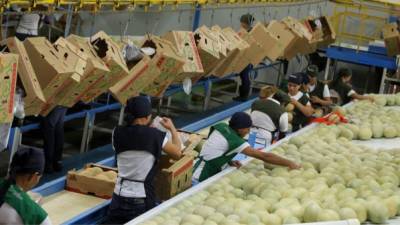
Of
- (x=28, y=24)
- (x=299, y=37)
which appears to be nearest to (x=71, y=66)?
(x=28, y=24)

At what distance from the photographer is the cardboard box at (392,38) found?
12.8 m

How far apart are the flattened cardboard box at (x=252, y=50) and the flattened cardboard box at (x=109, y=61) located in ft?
10.9

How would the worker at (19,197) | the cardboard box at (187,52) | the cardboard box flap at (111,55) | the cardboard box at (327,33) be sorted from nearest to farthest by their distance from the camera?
the worker at (19,197) < the cardboard box flap at (111,55) < the cardboard box at (187,52) < the cardboard box at (327,33)

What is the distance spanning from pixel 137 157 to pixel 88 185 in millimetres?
1446

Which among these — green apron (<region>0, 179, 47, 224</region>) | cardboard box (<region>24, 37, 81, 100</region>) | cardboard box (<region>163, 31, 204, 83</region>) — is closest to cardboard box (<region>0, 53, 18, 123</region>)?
cardboard box (<region>24, 37, 81, 100</region>)

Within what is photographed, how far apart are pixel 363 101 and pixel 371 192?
439cm

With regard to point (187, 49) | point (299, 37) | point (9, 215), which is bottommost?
point (9, 215)

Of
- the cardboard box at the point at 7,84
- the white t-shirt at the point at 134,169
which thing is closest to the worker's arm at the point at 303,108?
the white t-shirt at the point at 134,169

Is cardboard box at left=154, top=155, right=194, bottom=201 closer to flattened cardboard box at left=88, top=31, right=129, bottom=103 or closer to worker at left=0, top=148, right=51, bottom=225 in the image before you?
flattened cardboard box at left=88, top=31, right=129, bottom=103

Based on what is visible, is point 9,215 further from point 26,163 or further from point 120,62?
point 120,62

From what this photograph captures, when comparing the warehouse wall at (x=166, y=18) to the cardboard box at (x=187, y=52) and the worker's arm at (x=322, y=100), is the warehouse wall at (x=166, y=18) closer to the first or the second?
the worker's arm at (x=322, y=100)

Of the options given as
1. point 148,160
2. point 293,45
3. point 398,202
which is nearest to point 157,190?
point 148,160

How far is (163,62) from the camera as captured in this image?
720cm

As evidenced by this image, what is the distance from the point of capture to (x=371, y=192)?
4648 mm
